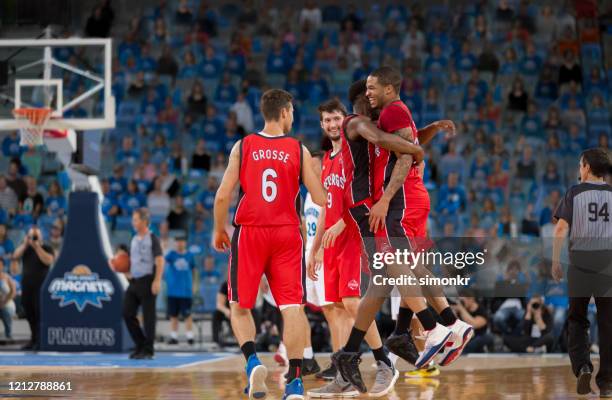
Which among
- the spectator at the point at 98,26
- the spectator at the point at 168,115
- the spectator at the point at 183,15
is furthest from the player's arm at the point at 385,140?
the spectator at the point at 183,15

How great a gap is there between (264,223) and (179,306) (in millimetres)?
8862

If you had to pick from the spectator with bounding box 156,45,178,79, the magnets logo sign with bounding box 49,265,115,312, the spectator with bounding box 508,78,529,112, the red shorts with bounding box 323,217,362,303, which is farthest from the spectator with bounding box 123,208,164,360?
the spectator with bounding box 508,78,529,112

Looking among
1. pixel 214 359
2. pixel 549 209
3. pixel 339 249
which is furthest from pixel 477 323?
pixel 339 249

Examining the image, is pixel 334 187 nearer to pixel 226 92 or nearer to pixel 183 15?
pixel 226 92

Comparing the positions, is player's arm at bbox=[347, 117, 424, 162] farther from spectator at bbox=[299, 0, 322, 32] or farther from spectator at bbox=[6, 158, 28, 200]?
spectator at bbox=[299, 0, 322, 32]

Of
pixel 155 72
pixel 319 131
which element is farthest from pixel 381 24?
pixel 155 72

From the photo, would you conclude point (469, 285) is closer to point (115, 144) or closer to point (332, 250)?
point (332, 250)

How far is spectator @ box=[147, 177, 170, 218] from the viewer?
66.1ft

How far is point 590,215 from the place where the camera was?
878 cm

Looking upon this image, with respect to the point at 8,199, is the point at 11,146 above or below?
above

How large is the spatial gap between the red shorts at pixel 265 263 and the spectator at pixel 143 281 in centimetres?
598

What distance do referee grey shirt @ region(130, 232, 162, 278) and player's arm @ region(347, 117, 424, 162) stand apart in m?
6.17

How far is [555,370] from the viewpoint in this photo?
11.7 metres

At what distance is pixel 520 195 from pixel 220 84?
741 cm
